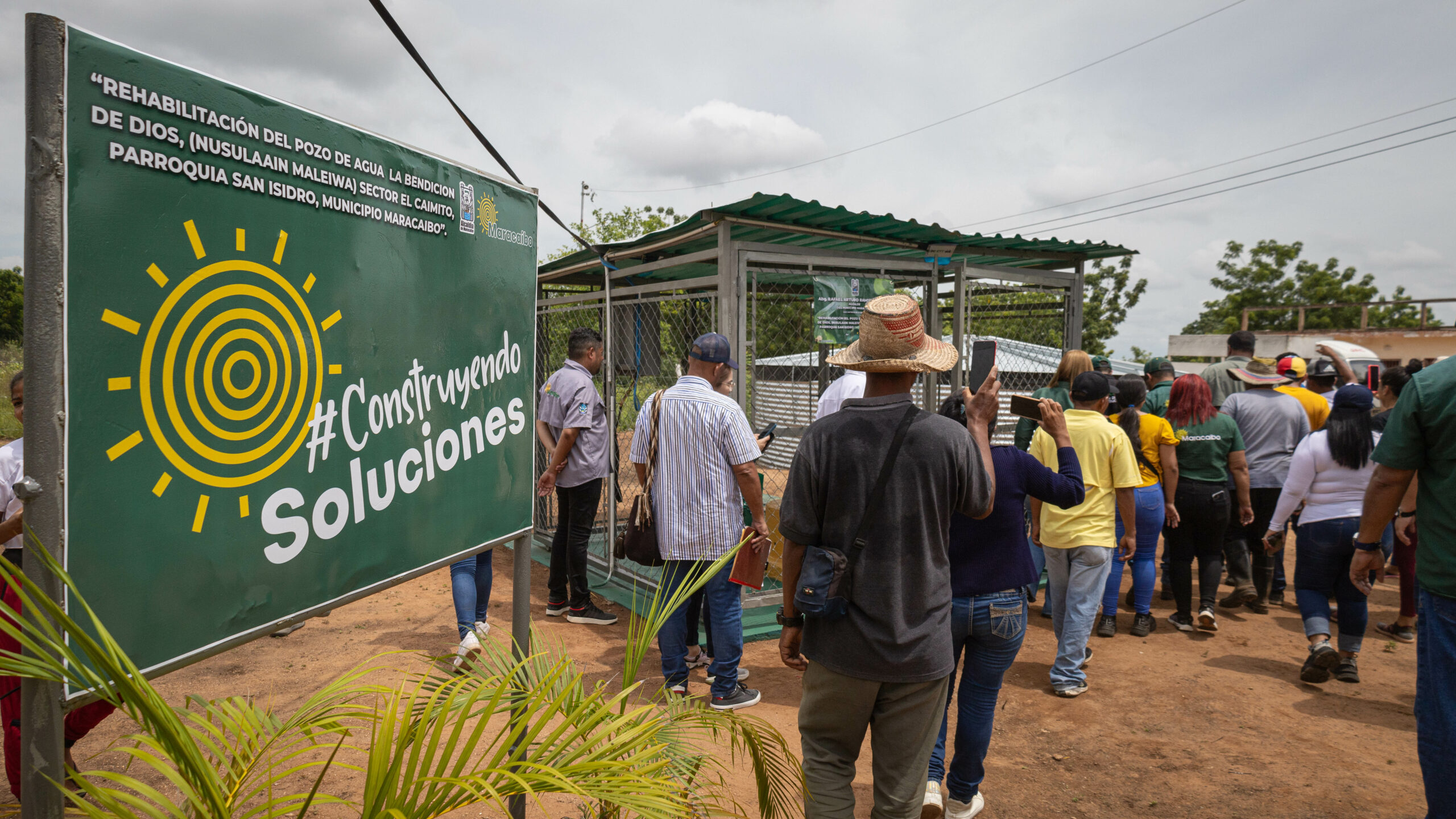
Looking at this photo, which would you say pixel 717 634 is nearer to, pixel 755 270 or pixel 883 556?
pixel 883 556

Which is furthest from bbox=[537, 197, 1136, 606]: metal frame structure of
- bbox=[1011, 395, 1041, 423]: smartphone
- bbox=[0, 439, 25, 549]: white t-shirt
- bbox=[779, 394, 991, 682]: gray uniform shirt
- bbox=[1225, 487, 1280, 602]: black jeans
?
bbox=[0, 439, 25, 549]: white t-shirt

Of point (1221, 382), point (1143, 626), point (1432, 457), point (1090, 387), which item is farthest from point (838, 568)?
point (1221, 382)

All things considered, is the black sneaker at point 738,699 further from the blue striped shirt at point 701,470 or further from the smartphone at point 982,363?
the smartphone at point 982,363

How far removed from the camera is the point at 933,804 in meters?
2.96

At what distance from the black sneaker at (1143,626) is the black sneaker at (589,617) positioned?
143 inches

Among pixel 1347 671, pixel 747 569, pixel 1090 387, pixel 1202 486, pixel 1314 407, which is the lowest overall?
pixel 1347 671

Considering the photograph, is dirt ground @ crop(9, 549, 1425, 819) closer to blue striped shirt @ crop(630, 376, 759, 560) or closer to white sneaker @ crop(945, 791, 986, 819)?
white sneaker @ crop(945, 791, 986, 819)

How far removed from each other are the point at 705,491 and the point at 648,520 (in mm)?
417

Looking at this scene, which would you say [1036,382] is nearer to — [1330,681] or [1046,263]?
[1046,263]

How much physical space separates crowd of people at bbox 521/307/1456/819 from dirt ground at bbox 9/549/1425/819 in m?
0.19

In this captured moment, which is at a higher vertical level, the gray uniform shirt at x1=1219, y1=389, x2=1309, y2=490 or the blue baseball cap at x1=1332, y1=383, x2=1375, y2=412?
the blue baseball cap at x1=1332, y1=383, x2=1375, y2=412

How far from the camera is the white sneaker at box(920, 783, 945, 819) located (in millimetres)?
2949

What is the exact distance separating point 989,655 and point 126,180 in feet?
9.13

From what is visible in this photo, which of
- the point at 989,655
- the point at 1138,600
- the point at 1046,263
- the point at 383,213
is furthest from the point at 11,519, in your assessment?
the point at 1046,263
